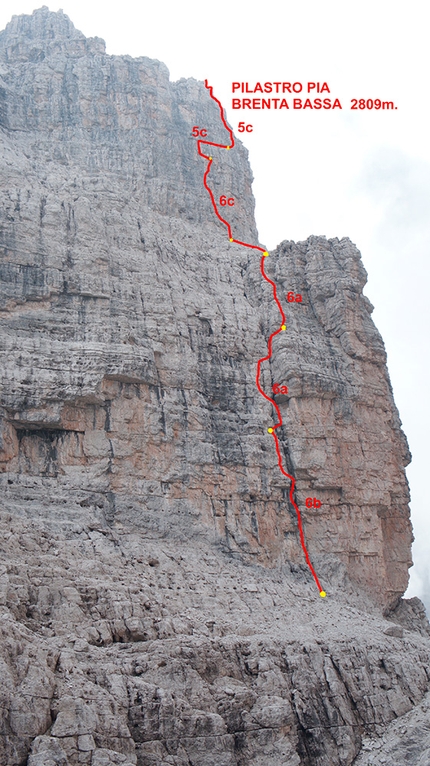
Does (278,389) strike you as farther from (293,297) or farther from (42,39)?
(42,39)

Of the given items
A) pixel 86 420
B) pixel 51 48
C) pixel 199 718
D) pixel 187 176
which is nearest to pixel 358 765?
pixel 199 718

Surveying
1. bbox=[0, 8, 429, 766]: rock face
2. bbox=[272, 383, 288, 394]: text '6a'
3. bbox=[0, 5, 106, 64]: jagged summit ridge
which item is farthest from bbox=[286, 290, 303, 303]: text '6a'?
bbox=[0, 5, 106, 64]: jagged summit ridge

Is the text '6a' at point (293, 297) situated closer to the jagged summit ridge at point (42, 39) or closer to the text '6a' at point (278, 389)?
the text '6a' at point (278, 389)

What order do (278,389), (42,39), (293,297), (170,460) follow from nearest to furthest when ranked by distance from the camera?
1. (170,460)
2. (278,389)
3. (293,297)
4. (42,39)

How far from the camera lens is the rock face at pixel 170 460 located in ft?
62.8

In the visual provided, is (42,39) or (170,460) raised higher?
Answer: (42,39)

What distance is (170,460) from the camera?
2888cm

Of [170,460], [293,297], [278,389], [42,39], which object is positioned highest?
[42,39]

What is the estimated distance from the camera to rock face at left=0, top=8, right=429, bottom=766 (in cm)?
1914

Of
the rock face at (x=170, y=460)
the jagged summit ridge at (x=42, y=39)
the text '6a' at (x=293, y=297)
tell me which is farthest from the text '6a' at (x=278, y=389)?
the jagged summit ridge at (x=42, y=39)

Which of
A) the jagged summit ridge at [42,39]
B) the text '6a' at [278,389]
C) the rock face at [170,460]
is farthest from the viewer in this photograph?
the jagged summit ridge at [42,39]

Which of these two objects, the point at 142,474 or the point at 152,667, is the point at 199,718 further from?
the point at 142,474

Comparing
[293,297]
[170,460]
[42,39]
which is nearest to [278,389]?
→ [293,297]

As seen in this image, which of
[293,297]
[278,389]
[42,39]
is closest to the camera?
[278,389]
